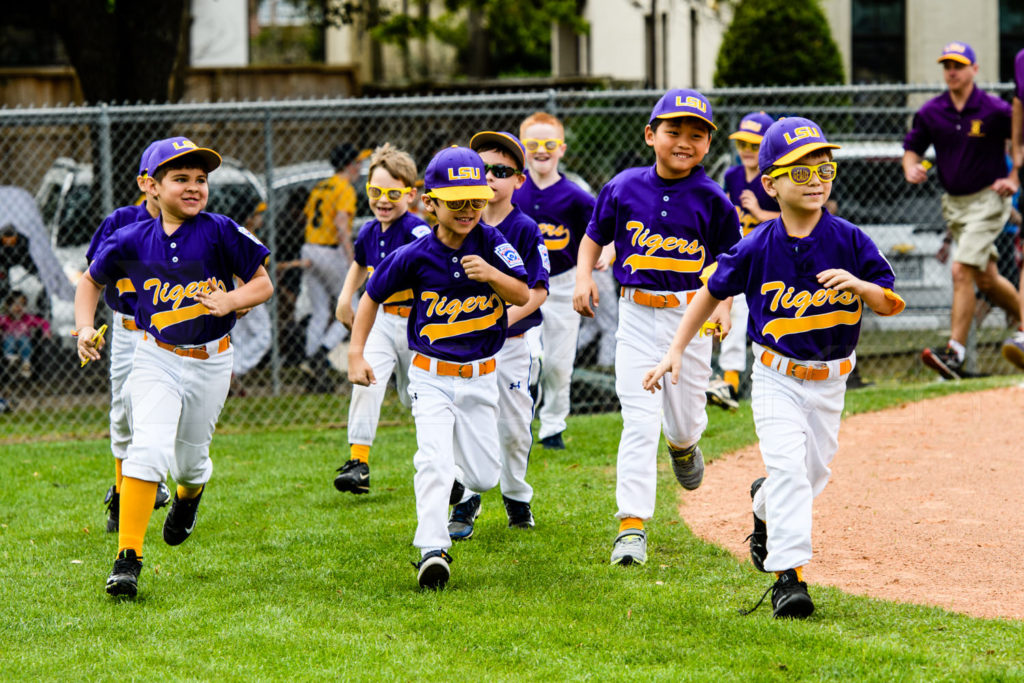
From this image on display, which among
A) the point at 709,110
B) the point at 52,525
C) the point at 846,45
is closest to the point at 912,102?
the point at 846,45

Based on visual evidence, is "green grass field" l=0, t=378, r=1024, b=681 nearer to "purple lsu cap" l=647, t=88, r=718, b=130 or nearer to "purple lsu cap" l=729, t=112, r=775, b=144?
"purple lsu cap" l=647, t=88, r=718, b=130

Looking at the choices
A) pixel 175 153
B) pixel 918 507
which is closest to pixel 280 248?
pixel 175 153

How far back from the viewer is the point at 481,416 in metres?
5.18

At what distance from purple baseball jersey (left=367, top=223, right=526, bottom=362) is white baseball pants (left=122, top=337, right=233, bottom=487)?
2.72ft

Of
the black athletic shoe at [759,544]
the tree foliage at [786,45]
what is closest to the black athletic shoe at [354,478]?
the black athletic shoe at [759,544]

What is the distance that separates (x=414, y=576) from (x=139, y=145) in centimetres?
653

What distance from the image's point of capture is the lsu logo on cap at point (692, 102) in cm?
530

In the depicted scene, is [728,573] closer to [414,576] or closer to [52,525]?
[414,576]

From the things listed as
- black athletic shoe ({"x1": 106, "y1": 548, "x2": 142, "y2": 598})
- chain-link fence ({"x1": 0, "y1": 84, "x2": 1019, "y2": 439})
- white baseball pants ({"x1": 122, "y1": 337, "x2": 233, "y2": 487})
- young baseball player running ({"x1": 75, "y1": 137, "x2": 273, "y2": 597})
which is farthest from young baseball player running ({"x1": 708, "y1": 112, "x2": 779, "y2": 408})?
black athletic shoe ({"x1": 106, "y1": 548, "x2": 142, "y2": 598})

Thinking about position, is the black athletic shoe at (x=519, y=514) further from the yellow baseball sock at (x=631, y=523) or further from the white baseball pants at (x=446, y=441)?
the yellow baseball sock at (x=631, y=523)

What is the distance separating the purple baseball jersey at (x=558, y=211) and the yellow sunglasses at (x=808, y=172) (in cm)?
274

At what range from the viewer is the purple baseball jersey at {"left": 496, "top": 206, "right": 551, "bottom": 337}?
220 inches

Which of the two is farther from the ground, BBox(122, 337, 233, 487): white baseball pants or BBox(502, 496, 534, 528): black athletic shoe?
BBox(122, 337, 233, 487): white baseball pants

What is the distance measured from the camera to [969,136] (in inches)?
345
